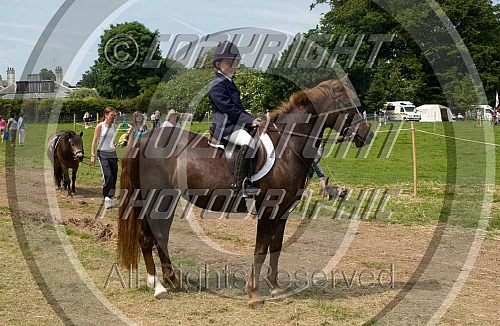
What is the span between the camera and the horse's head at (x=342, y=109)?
21.7 ft

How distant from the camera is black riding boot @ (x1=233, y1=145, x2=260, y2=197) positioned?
628 cm

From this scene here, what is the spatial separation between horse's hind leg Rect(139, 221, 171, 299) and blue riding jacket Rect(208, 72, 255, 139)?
1605mm

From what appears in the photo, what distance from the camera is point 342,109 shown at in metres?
6.63

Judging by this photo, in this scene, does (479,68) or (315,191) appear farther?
(479,68)

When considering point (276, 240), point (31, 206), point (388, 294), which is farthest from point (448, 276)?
point (31, 206)

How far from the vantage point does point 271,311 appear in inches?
237

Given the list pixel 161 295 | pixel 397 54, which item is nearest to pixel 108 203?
pixel 161 295

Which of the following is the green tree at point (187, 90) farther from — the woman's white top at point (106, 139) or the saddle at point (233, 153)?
the saddle at point (233, 153)

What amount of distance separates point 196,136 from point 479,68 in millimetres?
62946

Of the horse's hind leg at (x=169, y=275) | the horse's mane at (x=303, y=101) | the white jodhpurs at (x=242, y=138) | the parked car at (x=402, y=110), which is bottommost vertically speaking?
the horse's hind leg at (x=169, y=275)

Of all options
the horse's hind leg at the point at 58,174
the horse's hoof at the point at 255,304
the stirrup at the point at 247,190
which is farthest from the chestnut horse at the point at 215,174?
the horse's hind leg at the point at 58,174

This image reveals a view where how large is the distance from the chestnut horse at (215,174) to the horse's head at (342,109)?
1 cm

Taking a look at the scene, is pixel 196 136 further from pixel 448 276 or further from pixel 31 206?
pixel 31 206

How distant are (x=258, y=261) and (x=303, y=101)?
2003 mm
